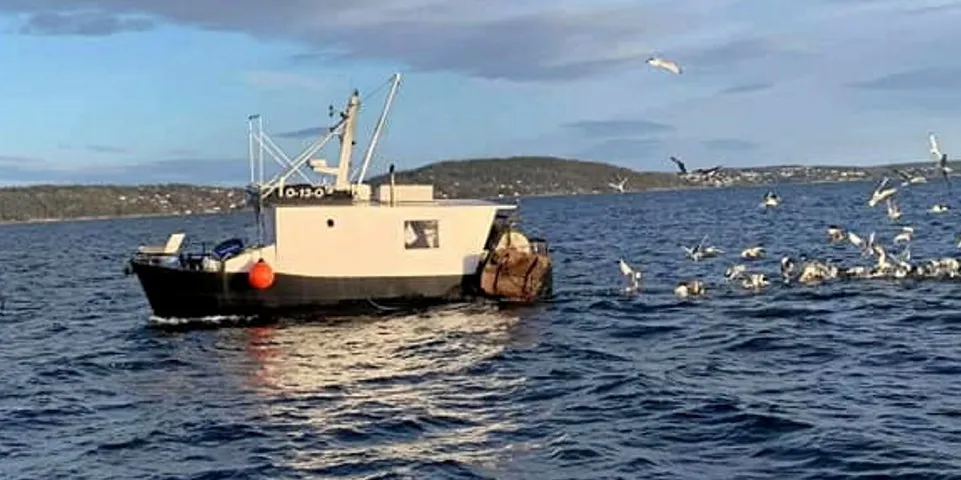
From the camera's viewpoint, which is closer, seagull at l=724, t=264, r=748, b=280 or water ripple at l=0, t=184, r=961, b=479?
water ripple at l=0, t=184, r=961, b=479

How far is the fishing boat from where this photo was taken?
106ft

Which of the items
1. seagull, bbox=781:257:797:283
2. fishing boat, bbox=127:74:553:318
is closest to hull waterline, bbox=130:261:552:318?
fishing boat, bbox=127:74:553:318

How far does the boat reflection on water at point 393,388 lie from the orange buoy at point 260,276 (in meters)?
1.56

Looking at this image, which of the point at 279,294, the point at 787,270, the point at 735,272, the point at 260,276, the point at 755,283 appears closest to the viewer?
the point at 260,276

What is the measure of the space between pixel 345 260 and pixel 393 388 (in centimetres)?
1226

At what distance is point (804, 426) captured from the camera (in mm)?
16531

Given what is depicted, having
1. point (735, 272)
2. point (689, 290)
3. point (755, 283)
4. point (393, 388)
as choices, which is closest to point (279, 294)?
point (393, 388)

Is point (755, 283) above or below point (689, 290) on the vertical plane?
above

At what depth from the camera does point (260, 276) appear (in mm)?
31781

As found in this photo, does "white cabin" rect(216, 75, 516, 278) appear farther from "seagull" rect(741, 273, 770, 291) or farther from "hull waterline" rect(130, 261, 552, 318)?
"seagull" rect(741, 273, 770, 291)

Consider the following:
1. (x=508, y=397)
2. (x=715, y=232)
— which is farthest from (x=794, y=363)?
(x=715, y=232)

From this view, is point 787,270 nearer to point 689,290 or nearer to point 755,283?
point 755,283

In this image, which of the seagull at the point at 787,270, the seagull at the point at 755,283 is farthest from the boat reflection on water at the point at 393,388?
the seagull at the point at 787,270

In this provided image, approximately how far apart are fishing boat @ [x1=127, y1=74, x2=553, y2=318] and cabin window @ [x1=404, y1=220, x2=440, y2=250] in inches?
1.1
